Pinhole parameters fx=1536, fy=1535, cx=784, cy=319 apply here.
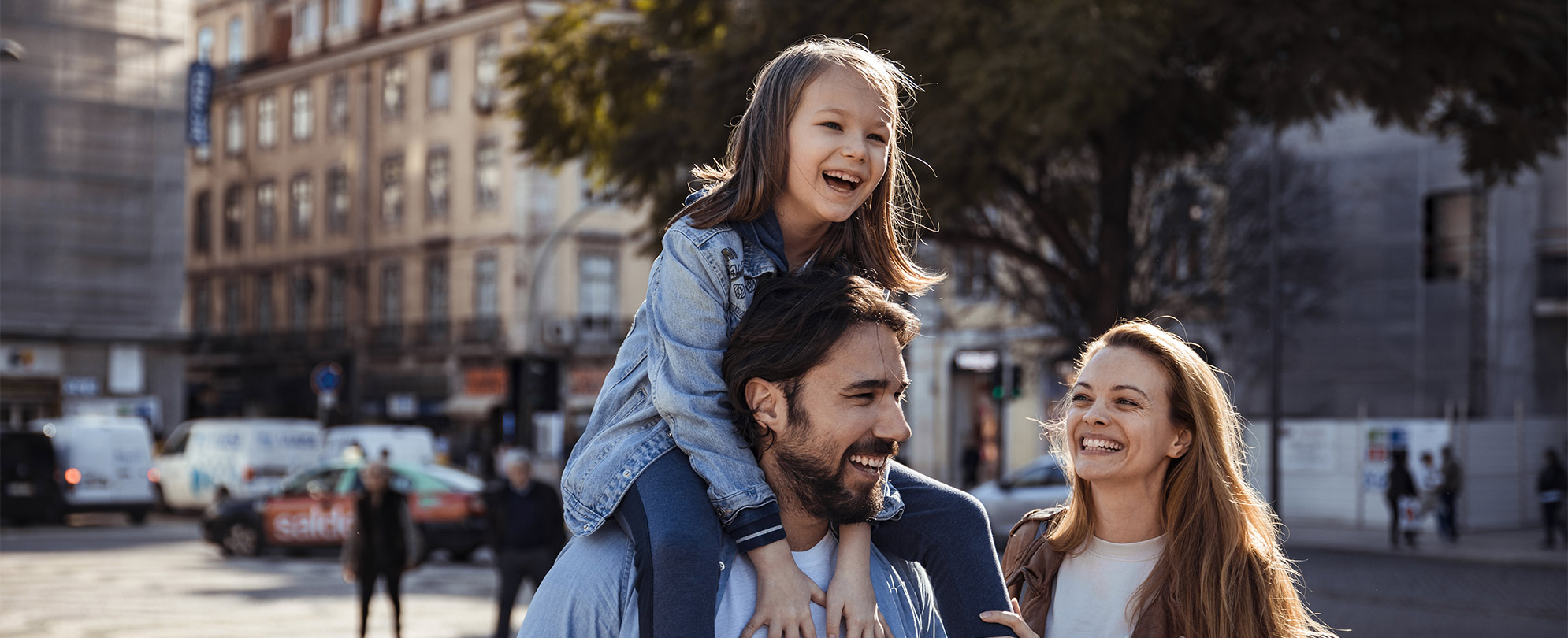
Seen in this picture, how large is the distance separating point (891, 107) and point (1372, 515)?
28194mm

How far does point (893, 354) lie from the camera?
8.00ft

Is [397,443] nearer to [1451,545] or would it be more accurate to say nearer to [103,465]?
[103,465]

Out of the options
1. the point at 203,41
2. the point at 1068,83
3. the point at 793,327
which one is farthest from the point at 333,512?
the point at 203,41

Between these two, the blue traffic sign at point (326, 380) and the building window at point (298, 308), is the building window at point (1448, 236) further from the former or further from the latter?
the building window at point (298, 308)

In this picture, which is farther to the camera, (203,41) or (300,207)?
(203,41)

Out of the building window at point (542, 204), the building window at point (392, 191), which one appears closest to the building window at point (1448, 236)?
the building window at point (542, 204)

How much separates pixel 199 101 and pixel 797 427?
150 ft

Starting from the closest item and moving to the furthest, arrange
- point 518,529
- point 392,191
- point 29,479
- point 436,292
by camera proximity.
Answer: point 518,529 → point 29,479 → point 436,292 → point 392,191

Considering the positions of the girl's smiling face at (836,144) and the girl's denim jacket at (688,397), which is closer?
the girl's denim jacket at (688,397)

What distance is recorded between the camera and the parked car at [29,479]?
26984mm

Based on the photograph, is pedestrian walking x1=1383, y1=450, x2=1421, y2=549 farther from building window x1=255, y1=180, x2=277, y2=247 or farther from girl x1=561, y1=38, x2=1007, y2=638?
building window x1=255, y1=180, x2=277, y2=247

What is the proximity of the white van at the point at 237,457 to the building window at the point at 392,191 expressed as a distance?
2378 cm

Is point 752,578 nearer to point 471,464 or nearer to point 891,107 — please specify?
point 891,107

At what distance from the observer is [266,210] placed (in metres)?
60.7
